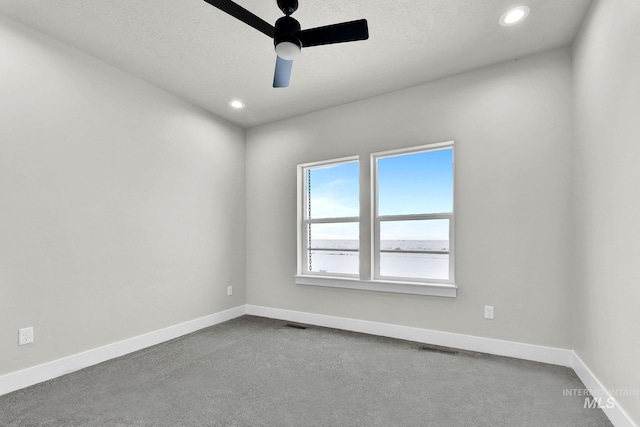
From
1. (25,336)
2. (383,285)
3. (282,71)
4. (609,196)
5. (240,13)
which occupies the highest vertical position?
(240,13)

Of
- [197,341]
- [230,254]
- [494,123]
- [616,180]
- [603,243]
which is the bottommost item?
[197,341]

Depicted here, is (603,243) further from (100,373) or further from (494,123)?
(100,373)

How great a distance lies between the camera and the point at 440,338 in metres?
3.19

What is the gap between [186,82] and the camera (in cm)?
336

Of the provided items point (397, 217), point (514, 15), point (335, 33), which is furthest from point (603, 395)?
point (335, 33)

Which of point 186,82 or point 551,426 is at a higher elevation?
point 186,82

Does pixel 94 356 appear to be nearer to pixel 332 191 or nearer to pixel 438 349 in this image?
pixel 332 191

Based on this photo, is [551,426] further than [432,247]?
No

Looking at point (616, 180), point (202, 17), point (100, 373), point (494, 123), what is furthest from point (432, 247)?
point (100, 373)

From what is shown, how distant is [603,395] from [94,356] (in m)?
3.84

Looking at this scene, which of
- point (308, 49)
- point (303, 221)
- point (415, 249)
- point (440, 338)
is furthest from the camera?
point (303, 221)

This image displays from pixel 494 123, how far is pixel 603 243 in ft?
4.73

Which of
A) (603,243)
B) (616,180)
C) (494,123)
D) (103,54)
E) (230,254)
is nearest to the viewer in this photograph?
(616,180)

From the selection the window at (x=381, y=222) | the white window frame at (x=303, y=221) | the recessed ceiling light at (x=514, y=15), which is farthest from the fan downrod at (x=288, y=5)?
the white window frame at (x=303, y=221)
